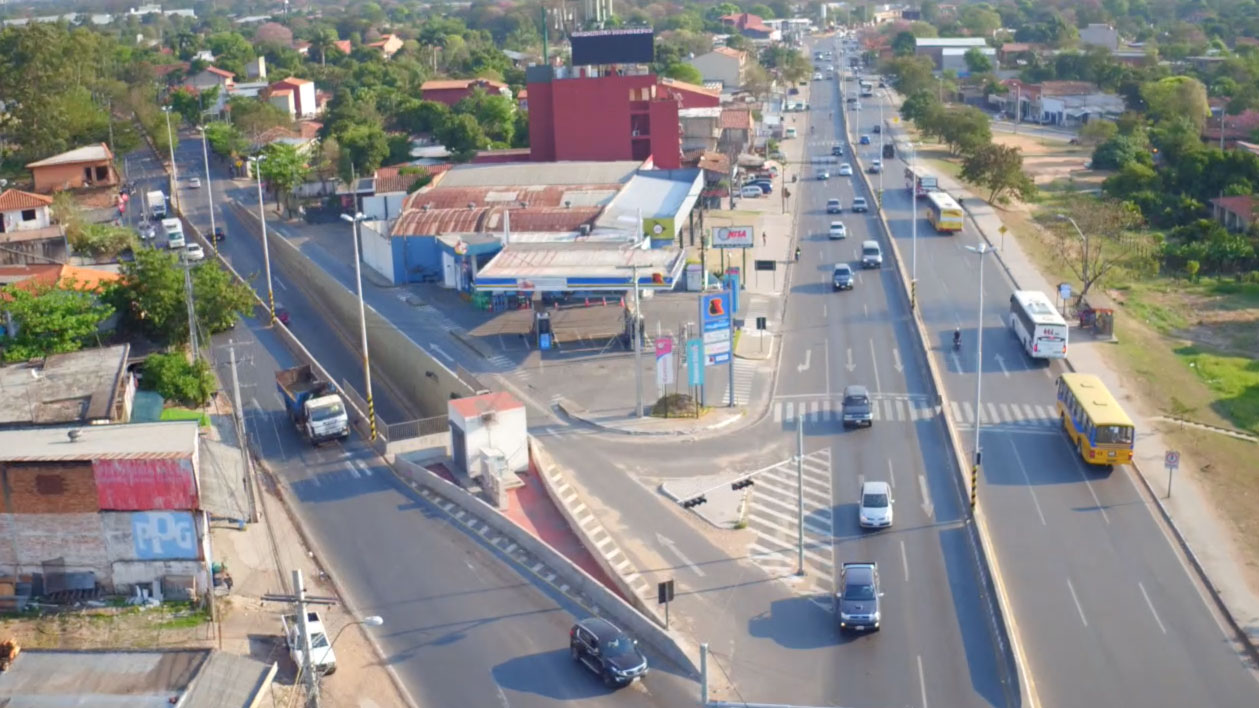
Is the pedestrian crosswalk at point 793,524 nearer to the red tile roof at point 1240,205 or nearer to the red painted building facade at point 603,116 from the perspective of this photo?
the red painted building facade at point 603,116

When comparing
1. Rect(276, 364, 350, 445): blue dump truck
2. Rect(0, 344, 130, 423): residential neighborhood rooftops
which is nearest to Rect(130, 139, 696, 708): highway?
Rect(276, 364, 350, 445): blue dump truck

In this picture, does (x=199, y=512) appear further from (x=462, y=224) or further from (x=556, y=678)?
(x=462, y=224)

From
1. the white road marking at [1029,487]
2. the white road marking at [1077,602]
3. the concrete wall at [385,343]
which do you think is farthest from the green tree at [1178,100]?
the white road marking at [1077,602]

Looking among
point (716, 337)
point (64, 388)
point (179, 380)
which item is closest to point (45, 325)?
point (179, 380)

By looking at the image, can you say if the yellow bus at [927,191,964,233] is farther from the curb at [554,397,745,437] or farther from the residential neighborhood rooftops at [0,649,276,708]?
the residential neighborhood rooftops at [0,649,276,708]

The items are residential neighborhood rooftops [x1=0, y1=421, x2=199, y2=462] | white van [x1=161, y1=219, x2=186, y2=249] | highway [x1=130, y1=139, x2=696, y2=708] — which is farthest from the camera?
white van [x1=161, y1=219, x2=186, y2=249]
